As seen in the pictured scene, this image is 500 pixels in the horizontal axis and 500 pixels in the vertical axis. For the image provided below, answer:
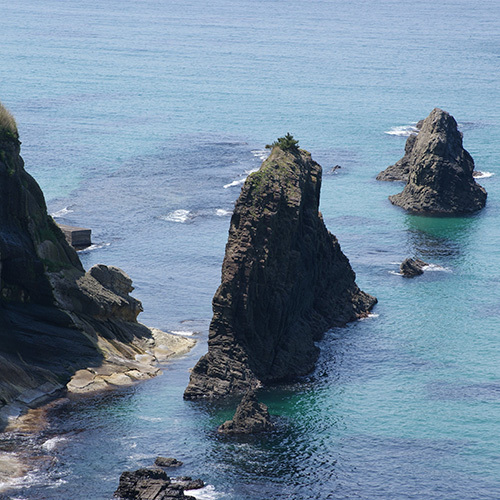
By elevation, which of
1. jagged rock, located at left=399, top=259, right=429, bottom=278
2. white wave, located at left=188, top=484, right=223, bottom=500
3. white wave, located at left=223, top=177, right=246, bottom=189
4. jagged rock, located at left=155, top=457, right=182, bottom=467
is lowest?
white wave, located at left=188, top=484, right=223, bottom=500

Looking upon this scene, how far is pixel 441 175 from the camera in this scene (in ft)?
470

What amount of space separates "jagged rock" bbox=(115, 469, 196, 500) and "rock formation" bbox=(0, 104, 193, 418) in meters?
15.4

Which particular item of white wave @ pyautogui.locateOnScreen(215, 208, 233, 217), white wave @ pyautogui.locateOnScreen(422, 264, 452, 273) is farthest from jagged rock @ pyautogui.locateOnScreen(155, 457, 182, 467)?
white wave @ pyautogui.locateOnScreen(215, 208, 233, 217)

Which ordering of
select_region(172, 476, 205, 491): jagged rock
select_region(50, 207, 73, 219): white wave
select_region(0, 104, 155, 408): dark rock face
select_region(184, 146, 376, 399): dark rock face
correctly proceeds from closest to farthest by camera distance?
select_region(172, 476, 205, 491): jagged rock
select_region(0, 104, 155, 408): dark rock face
select_region(184, 146, 376, 399): dark rock face
select_region(50, 207, 73, 219): white wave

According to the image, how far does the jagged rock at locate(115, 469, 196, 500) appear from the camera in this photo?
194 ft

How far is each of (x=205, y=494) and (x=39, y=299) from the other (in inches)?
1089

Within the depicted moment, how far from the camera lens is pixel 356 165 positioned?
573 feet

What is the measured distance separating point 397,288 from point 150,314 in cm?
2818

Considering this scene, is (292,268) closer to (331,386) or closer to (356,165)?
(331,386)

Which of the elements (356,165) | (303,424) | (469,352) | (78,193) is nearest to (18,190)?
(303,424)

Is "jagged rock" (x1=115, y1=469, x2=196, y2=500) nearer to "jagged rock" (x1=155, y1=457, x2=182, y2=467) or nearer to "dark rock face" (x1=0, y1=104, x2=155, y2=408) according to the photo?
"jagged rock" (x1=155, y1=457, x2=182, y2=467)

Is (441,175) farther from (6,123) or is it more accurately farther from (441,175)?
(6,123)

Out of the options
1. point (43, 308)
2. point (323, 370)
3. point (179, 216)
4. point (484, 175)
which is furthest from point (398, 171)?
point (43, 308)

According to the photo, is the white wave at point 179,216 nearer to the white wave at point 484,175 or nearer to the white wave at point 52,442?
the white wave at point 484,175
